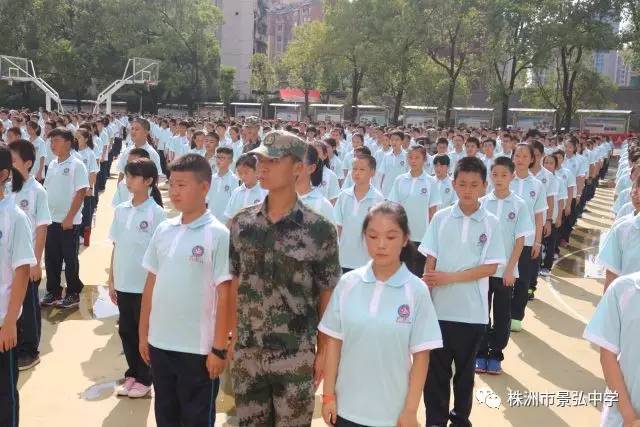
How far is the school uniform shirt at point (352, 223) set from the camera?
484cm

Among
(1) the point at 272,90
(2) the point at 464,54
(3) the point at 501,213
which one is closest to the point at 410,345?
(3) the point at 501,213

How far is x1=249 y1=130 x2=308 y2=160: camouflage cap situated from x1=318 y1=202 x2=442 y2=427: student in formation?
413 millimetres

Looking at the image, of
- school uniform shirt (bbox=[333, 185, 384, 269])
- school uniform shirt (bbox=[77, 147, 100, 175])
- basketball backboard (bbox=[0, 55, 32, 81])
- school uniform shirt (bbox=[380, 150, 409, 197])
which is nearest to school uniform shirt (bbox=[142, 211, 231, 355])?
school uniform shirt (bbox=[333, 185, 384, 269])

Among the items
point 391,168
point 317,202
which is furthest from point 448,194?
point 317,202

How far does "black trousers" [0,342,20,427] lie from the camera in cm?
301

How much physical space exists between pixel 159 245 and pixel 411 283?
50.8 inches

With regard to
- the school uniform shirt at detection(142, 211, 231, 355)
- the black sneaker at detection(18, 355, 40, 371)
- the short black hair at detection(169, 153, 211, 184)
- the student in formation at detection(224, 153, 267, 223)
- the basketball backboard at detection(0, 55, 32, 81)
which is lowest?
the black sneaker at detection(18, 355, 40, 371)

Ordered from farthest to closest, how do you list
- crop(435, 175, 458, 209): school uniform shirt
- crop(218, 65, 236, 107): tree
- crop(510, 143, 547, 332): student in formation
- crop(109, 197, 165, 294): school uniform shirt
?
1. crop(218, 65, 236, 107): tree
2. crop(435, 175, 458, 209): school uniform shirt
3. crop(510, 143, 547, 332): student in formation
4. crop(109, 197, 165, 294): school uniform shirt

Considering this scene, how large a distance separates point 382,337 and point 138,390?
7.90 ft

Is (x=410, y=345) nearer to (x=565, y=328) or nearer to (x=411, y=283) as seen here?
(x=411, y=283)

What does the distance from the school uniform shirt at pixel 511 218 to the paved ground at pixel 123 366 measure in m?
0.94

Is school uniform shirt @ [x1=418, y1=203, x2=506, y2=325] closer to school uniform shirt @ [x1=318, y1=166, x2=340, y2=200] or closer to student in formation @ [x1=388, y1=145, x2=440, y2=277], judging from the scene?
school uniform shirt @ [x1=318, y1=166, x2=340, y2=200]

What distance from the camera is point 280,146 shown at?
2.51m

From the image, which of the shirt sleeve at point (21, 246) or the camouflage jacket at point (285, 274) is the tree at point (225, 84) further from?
the camouflage jacket at point (285, 274)
